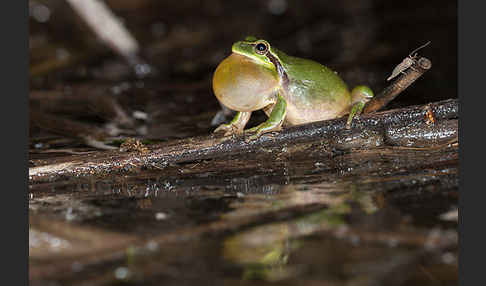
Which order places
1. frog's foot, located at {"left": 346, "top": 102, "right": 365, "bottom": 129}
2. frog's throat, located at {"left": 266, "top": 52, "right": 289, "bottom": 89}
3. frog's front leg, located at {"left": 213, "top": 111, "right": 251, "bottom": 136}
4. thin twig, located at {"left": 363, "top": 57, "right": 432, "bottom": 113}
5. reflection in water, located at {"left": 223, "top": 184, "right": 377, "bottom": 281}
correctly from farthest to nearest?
frog's front leg, located at {"left": 213, "top": 111, "right": 251, "bottom": 136} < frog's throat, located at {"left": 266, "top": 52, "right": 289, "bottom": 89} < frog's foot, located at {"left": 346, "top": 102, "right": 365, "bottom": 129} < thin twig, located at {"left": 363, "top": 57, "right": 432, "bottom": 113} < reflection in water, located at {"left": 223, "top": 184, "right": 377, "bottom": 281}

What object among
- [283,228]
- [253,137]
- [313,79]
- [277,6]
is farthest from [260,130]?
[277,6]

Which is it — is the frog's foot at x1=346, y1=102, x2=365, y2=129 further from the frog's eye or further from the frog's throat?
the frog's eye

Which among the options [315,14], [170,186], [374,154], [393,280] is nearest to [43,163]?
[170,186]

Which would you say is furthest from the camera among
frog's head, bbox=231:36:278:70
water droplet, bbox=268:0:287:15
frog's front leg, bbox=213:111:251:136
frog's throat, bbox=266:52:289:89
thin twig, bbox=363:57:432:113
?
water droplet, bbox=268:0:287:15

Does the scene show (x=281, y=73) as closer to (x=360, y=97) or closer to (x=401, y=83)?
(x=360, y=97)

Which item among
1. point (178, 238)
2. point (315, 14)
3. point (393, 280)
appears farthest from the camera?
point (315, 14)

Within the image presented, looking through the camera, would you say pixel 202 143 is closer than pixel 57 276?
No

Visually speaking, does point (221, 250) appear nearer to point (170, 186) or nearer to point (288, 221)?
point (288, 221)

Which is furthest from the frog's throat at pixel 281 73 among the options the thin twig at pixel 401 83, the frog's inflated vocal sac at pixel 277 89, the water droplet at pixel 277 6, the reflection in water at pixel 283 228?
the water droplet at pixel 277 6

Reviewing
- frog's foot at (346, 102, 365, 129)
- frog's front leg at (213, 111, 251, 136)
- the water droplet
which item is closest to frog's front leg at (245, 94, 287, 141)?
frog's front leg at (213, 111, 251, 136)
